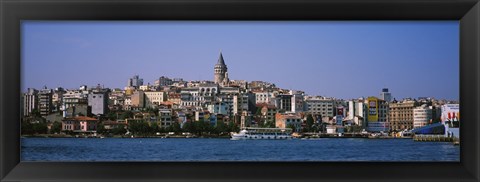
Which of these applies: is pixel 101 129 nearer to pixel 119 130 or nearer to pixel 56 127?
pixel 119 130

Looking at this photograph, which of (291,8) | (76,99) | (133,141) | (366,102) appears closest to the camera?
(291,8)

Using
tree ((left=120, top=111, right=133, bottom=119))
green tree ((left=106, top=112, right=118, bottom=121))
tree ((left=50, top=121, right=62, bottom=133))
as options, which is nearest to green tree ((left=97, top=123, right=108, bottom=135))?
green tree ((left=106, top=112, right=118, bottom=121))

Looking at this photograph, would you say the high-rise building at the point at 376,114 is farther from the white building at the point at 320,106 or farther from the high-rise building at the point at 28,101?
the high-rise building at the point at 28,101

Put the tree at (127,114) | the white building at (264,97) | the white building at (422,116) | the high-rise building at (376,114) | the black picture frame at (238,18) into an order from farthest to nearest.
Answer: the high-rise building at (376,114) < the tree at (127,114) < the white building at (264,97) < the white building at (422,116) < the black picture frame at (238,18)

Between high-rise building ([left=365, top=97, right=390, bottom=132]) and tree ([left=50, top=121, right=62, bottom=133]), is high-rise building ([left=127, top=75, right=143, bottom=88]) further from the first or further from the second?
high-rise building ([left=365, top=97, right=390, bottom=132])

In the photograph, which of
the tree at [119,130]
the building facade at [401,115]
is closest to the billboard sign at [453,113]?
the building facade at [401,115]

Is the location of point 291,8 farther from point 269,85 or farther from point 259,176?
point 269,85

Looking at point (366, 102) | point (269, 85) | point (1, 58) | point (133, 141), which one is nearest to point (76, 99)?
point (133, 141)
